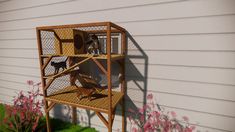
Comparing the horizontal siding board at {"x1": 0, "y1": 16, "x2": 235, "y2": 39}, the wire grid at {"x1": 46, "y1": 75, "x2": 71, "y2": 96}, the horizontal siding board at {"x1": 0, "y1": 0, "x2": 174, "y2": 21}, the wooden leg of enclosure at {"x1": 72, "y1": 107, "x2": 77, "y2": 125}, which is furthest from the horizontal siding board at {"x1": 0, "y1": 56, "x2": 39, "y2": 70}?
the horizontal siding board at {"x1": 0, "y1": 16, "x2": 235, "y2": 39}

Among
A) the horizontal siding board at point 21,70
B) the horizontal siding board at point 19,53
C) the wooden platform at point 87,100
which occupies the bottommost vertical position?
the wooden platform at point 87,100

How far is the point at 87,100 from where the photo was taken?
8.54 feet

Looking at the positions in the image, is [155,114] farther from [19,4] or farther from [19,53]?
[19,4]

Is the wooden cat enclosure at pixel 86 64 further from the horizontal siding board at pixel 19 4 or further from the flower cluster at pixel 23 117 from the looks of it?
the horizontal siding board at pixel 19 4

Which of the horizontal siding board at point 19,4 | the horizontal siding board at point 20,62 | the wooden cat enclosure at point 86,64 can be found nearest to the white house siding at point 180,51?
the wooden cat enclosure at point 86,64

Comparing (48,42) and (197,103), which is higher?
(48,42)

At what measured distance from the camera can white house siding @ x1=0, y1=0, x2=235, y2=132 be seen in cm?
215

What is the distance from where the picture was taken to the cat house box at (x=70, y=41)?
245 cm

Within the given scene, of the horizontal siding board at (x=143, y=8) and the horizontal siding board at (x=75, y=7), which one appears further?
the horizontal siding board at (x=75, y=7)

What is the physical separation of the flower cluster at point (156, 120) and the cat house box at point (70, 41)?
1316mm

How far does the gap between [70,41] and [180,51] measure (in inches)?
61.5

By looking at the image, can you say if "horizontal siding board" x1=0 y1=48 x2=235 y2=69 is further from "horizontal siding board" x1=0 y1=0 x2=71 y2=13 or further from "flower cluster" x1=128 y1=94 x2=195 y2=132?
"horizontal siding board" x1=0 y1=0 x2=71 y2=13

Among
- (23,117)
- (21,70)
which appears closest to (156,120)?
(23,117)

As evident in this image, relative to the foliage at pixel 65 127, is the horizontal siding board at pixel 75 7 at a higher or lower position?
higher
